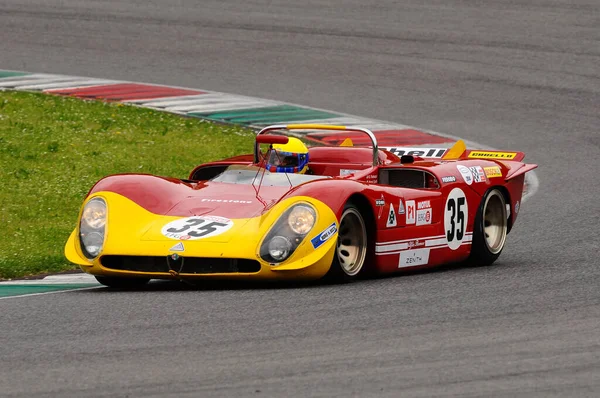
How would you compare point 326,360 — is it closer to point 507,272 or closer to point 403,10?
point 507,272

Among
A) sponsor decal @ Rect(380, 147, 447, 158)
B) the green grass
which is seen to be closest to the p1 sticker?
the green grass

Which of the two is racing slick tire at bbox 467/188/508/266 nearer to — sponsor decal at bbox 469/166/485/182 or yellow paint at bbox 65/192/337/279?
sponsor decal at bbox 469/166/485/182

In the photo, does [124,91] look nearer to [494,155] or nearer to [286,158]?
[494,155]

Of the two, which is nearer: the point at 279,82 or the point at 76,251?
the point at 76,251

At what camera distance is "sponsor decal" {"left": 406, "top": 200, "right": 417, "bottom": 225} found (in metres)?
8.92

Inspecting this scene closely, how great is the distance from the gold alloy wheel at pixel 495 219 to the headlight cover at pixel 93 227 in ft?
9.95

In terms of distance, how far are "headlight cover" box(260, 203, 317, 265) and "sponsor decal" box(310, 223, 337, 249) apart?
69 mm

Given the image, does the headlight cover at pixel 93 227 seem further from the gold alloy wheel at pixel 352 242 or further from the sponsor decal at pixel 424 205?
the sponsor decal at pixel 424 205

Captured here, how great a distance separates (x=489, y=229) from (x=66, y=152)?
6078 millimetres

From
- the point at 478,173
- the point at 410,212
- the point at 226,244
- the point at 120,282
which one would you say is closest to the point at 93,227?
Answer: the point at 120,282

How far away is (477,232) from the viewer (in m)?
9.70

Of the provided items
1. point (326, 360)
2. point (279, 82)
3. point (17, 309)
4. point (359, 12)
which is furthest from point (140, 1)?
point (326, 360)

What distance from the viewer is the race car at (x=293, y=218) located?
8.05 metres

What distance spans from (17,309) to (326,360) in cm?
227
